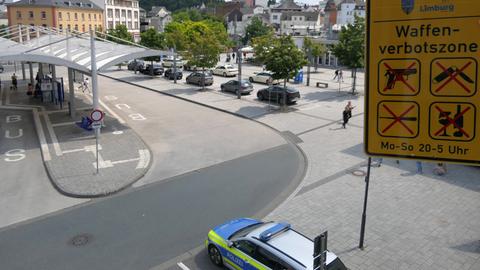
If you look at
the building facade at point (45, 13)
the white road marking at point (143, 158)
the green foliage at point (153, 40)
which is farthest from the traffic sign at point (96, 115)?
the building facade at point (45, 13)

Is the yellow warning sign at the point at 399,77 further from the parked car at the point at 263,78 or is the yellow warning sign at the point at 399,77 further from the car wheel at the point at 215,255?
the parked car at the point at 263,78

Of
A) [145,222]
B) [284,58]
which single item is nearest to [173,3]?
[284,58]

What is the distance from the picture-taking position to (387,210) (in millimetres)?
12773

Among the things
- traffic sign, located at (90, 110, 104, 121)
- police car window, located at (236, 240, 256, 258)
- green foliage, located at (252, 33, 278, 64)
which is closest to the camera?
police car window, located at (236, 240, 256, 258)

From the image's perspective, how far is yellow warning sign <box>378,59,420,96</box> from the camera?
287 cm

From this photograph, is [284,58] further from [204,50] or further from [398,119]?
[398,119]

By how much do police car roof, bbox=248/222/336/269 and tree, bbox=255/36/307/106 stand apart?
1861 centimetres

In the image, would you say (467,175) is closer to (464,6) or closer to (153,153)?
(153,153)

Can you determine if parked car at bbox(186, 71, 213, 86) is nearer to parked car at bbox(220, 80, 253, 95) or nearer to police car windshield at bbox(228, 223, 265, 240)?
parked car at bbox(220, 80, 253, 95)

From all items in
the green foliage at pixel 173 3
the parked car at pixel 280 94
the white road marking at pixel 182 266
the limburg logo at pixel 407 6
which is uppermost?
the green foliage at pixel 173 3

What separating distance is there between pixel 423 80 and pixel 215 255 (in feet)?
26.5

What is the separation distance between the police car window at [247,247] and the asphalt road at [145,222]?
199 centimetres

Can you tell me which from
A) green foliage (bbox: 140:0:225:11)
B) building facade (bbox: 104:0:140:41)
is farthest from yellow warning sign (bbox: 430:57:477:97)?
green foliage (bbox: 140:0:225:11)

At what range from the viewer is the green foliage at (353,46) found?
32375 millimetres
